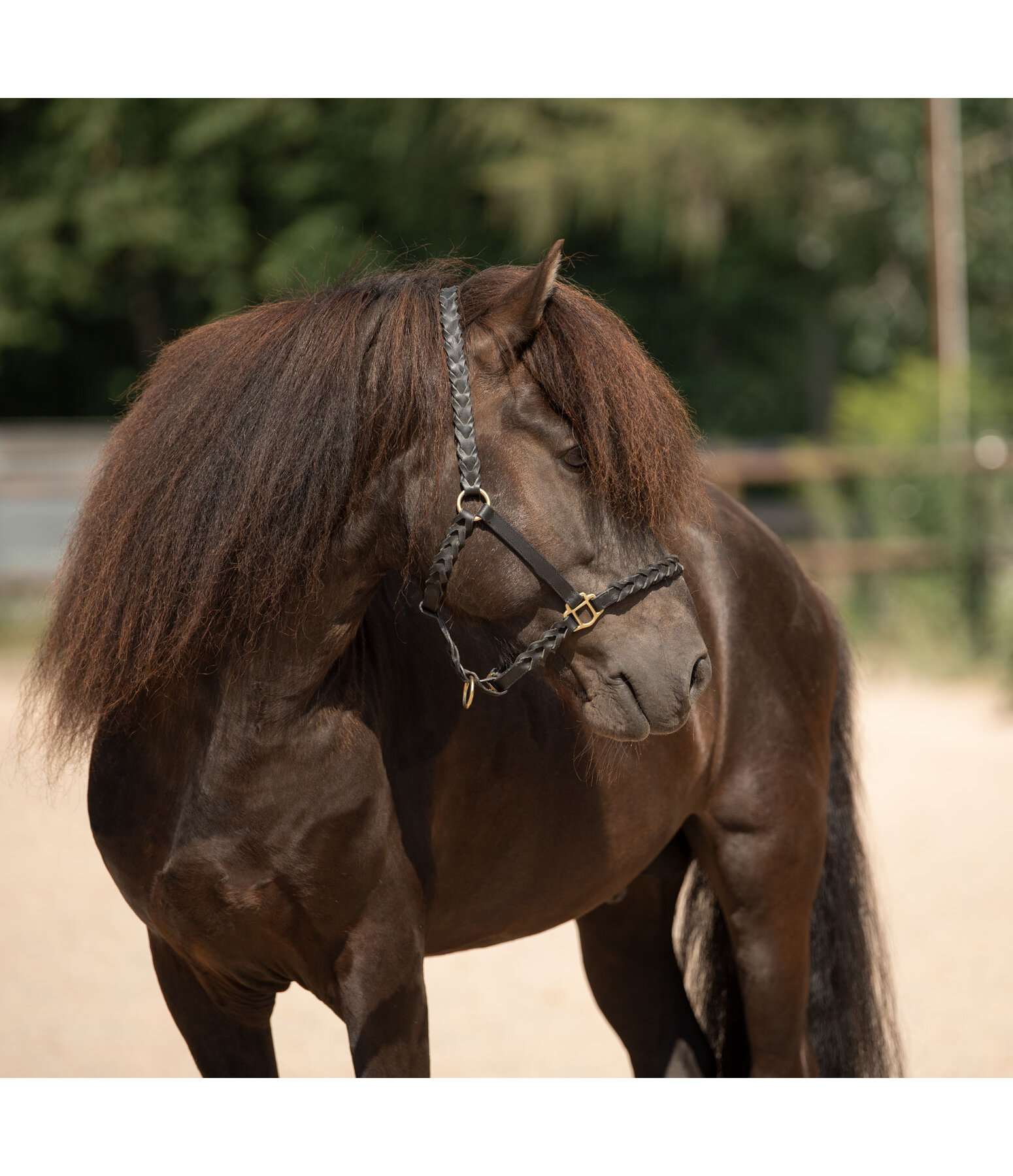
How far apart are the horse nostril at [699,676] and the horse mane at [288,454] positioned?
0.22 m

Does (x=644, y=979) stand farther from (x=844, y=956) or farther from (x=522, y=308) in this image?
(x=522, y=308)

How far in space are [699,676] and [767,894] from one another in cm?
105

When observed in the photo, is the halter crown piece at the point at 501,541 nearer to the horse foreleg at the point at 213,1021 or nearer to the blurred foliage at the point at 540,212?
the horse foreleg at the point at 213,1021

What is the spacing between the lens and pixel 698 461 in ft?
6.23

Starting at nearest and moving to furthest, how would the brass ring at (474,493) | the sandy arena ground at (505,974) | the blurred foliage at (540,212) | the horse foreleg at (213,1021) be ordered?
the brass ring at (474,493) < the horse foreleg at (213,1021) < the sandy arena ground at (505,974) < the blurred foliage at (540,212)

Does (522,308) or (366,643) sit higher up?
(522,308)

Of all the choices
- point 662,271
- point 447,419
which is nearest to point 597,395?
point 447,419

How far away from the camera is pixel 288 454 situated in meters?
1.72

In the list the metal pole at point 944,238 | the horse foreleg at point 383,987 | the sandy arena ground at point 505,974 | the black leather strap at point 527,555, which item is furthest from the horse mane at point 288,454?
the metal pole at point 944,238

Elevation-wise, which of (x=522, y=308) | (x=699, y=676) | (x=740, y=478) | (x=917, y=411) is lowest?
(x=699, y=676)

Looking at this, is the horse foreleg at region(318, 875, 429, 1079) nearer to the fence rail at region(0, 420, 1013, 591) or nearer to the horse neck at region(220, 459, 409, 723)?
the horse neck at region(220, 459, 409, 723)

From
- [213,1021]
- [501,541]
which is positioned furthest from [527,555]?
[213,1021]

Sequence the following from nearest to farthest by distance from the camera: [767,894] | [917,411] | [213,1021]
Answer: [213,1021], [767,894], [917,411]

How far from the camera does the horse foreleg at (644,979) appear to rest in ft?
9.37
